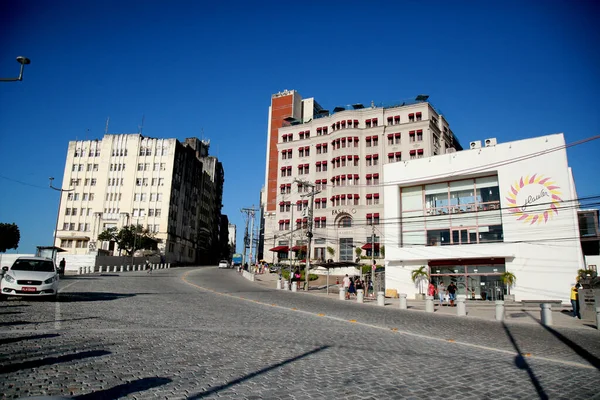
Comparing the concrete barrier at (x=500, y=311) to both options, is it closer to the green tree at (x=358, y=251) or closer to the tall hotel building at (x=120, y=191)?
the green tree at (x=358, y=251)

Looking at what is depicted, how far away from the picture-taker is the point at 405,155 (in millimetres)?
61312

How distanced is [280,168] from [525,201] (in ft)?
157

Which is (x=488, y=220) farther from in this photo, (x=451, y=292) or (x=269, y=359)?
(x=269, y=359)

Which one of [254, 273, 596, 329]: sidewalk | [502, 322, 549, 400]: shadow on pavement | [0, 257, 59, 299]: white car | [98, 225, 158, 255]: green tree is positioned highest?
[98, 225, 158, 255]: green tree

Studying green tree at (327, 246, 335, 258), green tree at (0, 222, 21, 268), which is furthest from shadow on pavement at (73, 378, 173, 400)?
green tree at (0, 222, 21, 268)

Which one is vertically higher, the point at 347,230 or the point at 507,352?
the point at 347,230

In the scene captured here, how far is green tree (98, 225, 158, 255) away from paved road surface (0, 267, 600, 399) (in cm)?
6461

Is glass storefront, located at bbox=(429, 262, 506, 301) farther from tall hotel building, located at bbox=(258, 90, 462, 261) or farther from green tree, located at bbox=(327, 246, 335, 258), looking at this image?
green tree, located at bbox=(327, 246, 335, 258)

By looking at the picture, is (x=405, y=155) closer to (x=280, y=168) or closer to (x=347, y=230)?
(x=347, y=230)

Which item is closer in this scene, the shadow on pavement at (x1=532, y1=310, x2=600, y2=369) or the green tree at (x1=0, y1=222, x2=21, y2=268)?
the shadow on pavement at (x1=532, y1=310, x2=600, y2=369)

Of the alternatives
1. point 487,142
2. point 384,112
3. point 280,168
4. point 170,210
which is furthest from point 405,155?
point 170,210

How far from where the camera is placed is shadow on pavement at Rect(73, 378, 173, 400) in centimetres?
502

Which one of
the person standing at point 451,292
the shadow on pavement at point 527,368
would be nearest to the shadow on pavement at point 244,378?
the shadow on pavement at point 527,368

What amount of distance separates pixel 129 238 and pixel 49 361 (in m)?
73.0
